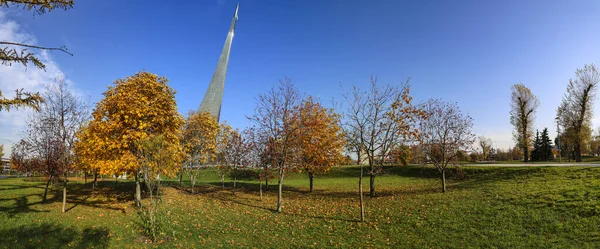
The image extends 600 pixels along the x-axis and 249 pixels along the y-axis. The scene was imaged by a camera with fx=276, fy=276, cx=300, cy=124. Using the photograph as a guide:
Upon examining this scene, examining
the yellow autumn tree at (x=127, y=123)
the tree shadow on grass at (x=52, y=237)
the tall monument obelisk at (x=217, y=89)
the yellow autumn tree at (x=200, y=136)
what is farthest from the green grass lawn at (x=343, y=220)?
the tall monument obelisk at (x=217, y=89)

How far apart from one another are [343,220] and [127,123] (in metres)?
13.4

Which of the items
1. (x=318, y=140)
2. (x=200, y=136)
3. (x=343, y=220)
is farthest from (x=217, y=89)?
(x=343, y=220)

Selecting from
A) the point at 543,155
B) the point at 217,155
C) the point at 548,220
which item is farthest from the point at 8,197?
the point at 543,155

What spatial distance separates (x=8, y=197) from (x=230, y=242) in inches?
675

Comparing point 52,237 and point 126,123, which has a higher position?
→ point 126,123

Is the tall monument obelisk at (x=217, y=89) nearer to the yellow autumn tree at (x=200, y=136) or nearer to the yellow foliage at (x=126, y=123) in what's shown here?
the yellow autumn tree at (x=200, y=136)

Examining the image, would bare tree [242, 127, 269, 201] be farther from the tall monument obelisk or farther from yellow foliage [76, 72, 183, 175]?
the tall monument obelisk

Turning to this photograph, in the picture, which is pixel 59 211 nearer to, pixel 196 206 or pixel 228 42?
pixel 196 206

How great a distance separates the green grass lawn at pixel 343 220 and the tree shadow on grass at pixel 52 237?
0.03 m

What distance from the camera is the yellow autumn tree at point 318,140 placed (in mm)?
20812

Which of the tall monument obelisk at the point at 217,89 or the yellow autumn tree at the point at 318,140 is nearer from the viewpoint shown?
the yellow autumn tree at the point at 318,140

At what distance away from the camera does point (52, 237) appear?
36.6 ft

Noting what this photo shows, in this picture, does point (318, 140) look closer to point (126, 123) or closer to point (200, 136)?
point (200, 136)

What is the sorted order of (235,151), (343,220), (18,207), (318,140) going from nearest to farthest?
(343,220), (18,207), (318,140), (235,151)
